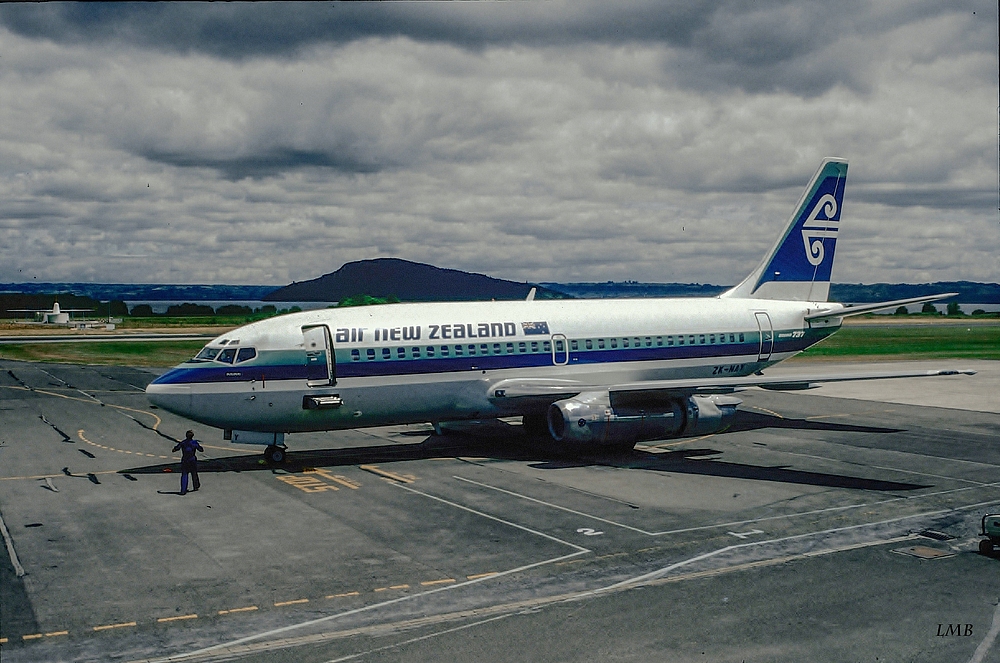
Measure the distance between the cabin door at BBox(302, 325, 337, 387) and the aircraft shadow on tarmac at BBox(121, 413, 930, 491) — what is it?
11.6 ft

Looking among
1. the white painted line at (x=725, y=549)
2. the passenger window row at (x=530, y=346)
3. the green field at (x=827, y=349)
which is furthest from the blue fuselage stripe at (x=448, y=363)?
the green field at (x=827, y=349)

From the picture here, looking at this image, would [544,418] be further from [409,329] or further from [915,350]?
[915,350]

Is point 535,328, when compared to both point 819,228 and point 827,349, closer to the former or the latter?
point 819,228

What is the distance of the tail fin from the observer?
44656 millimetres

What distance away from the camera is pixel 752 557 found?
21484 mm

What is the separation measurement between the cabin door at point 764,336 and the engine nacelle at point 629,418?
275 inches

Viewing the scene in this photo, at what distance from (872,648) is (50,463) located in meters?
30.8

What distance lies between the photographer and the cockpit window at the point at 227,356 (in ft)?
Answer: 103

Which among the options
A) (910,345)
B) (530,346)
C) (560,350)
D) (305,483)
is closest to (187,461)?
(305,483)

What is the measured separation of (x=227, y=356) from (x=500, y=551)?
1464cm

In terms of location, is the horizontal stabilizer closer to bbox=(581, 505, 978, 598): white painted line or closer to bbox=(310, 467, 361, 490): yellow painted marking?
bbox=(581, 505, 978, 598): white painted line

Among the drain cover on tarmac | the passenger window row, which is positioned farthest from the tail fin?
the drain cover on tarmac

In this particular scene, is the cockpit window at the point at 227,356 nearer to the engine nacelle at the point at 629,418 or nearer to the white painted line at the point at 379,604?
the engine nacelle at the point at 629,418

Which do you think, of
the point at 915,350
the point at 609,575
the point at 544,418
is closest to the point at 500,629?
the point at 609,575
